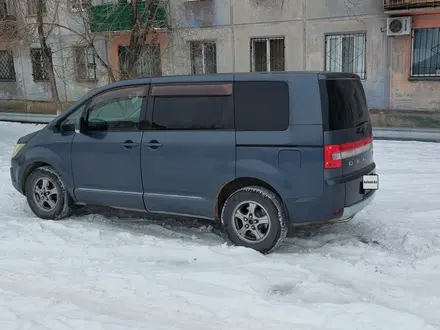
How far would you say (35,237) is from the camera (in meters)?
5.12

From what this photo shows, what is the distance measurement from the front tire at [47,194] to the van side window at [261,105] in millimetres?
2467

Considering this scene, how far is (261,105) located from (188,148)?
885 millimetres

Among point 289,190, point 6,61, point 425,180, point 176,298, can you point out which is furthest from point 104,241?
point 6,61

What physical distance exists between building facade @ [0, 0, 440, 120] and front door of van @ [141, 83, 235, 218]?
757 cm

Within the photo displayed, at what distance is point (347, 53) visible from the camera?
50.0 ft

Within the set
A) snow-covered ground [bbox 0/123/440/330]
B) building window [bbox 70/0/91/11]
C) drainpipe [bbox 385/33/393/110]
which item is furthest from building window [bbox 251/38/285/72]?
snow-covered ground [bbox 0/123/440/330]

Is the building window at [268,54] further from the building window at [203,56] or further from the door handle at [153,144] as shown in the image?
the door handle at [153,144]

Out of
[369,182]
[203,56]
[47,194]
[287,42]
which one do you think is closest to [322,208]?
[369,182]

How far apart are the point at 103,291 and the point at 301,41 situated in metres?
13.4

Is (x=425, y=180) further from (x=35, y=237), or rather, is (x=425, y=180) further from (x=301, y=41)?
(x=301, y=41)

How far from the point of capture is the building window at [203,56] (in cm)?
1741

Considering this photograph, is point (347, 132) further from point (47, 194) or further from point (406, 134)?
point (406, 134)

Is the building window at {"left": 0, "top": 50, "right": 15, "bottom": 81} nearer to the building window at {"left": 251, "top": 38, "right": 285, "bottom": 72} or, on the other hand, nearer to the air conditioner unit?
the building window at {"left": 251, "top": 38, "right": 285, "bottom": 72}

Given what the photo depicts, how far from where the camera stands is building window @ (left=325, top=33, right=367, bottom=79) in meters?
15.0
